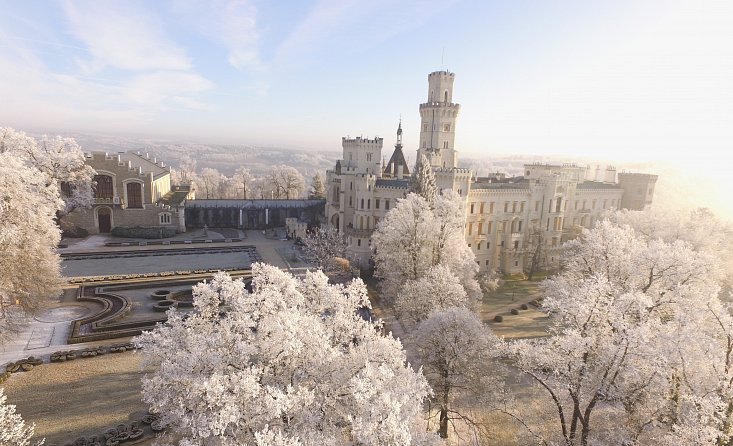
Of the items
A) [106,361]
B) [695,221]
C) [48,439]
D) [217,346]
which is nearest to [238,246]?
[106,361]

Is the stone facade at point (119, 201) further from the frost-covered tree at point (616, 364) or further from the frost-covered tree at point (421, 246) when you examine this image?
the frost-covered tree at point (616, 364)

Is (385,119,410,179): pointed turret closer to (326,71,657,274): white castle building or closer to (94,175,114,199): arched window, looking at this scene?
(326,71,657,274): white castle building

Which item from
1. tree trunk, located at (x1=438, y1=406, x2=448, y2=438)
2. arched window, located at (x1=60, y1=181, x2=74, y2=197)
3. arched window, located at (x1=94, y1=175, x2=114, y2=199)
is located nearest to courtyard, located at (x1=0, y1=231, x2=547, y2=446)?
arched window, located at (x1=60, y1=181, x2=74, y2=197)

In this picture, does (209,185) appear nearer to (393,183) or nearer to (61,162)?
(61,162)

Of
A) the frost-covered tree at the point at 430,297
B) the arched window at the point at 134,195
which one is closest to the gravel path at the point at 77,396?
the frost-covered tree at the point at 430,297

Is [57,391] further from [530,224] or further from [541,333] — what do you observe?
[530,224]

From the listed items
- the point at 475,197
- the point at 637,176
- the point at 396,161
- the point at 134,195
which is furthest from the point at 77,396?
the point at 637,176
